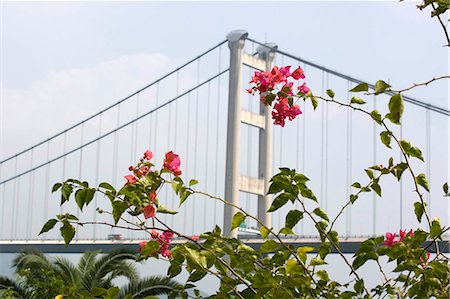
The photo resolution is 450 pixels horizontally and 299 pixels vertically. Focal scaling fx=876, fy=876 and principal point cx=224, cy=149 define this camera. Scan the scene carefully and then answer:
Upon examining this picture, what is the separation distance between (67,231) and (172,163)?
1.10 feet

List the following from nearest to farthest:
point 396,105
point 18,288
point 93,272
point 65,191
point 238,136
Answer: point 396,105
point 65,191
point 18,288
point 93,272
point 238,136

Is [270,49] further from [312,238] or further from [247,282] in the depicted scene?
[247,282]

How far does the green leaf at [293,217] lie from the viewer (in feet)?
6.55

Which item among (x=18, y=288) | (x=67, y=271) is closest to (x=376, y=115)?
(x=18, y=288)

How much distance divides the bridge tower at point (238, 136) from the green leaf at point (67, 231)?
14.7 meters

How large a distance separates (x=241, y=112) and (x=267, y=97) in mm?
16132

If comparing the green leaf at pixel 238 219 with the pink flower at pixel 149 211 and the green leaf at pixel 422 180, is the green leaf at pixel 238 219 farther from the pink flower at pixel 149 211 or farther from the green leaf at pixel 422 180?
the green leaf at pixel 422 180

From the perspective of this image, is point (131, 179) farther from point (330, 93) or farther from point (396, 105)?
point (396, 105)

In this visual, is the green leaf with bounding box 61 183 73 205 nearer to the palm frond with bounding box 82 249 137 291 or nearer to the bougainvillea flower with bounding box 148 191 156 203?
the bougainvillea flower with bounding box 148 191 156 203

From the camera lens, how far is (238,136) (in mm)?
17781

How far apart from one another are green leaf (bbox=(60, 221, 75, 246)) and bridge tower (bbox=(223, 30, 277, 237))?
14.7 meters

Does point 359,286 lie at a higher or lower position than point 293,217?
lower

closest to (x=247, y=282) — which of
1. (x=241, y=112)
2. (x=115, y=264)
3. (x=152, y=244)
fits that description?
(x=152, y=244)

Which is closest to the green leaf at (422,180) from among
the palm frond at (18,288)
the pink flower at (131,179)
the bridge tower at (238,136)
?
the pink flower at (131,179)
